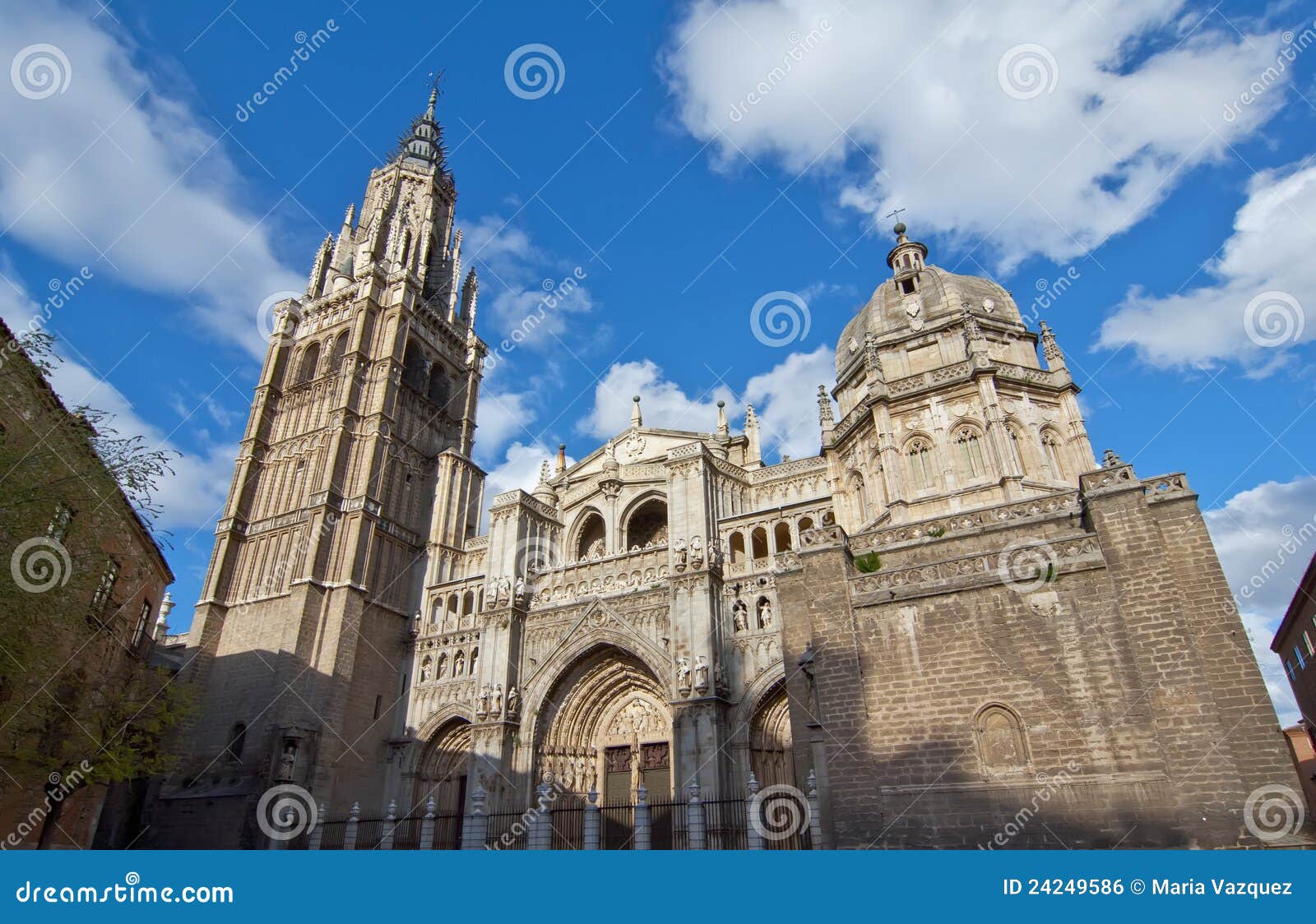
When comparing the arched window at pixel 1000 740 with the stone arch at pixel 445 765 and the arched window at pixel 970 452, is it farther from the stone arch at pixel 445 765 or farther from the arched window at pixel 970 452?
the stone arch at pixel 445 765

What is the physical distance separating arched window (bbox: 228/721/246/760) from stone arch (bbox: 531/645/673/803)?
1010 cm

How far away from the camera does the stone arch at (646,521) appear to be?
29562 millimetres

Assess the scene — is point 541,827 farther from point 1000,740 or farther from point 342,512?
point 342,512

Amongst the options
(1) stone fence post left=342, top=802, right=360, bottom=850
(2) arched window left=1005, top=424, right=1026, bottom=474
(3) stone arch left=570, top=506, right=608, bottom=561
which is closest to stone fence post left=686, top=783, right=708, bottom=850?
(1) stone fence post left=342, top=802, right=360, bottom=850

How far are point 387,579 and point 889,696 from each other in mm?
22700

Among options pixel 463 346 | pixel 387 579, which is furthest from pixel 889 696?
pixel 463 346

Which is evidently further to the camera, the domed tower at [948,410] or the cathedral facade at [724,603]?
the domed tower at [948,410]

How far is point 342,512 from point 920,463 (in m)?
21.5

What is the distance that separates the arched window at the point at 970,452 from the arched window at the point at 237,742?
2423cm

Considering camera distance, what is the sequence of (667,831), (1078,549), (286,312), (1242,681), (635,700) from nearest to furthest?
(1242,681) < (1078,549) < (667,831) < (635,700) < (286,312)

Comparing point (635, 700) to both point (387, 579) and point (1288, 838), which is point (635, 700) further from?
point (1288, 838)

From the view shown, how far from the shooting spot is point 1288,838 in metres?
9.73

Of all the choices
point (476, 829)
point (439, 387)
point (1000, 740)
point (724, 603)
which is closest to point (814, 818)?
point (1000, 740)

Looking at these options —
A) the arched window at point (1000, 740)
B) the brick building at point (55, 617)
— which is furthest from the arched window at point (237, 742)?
the arched window at point (1000, 740)
